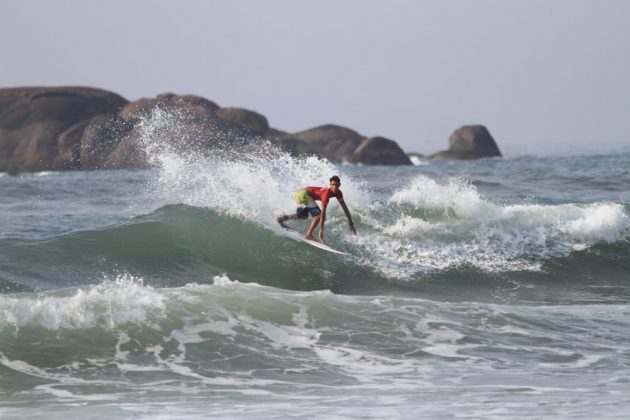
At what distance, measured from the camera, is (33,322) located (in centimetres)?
1150

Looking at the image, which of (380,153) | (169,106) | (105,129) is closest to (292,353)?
(169,106)

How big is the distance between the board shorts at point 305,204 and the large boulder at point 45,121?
51834 millimetres

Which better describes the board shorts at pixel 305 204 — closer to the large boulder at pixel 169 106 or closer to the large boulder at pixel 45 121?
the large boulder at pixel 45 121

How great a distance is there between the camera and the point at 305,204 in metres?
16.6

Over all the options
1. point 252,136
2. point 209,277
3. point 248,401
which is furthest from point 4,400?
point 252,136

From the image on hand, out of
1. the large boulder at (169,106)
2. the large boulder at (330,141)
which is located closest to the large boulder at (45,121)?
the large boulder at (169,106)

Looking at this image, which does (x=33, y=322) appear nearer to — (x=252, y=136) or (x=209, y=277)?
(x=209, y=277)

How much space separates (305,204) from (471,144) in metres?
69.9

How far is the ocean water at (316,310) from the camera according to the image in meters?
9.48

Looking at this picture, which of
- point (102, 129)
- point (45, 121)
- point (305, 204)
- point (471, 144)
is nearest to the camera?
point (305, 204)

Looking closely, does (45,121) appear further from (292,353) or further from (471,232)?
(292,353)

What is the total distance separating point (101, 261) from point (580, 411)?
35.9ft

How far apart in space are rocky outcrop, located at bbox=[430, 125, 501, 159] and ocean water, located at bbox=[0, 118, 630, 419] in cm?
6092

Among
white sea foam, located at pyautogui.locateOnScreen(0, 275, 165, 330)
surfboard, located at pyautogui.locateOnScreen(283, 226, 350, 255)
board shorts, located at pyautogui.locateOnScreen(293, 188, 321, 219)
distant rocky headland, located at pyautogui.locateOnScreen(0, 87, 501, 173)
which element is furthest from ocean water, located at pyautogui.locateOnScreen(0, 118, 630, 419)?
distant rocky headland, located at pyautogui.locateOnScreen(0, 87, 501, 173)
